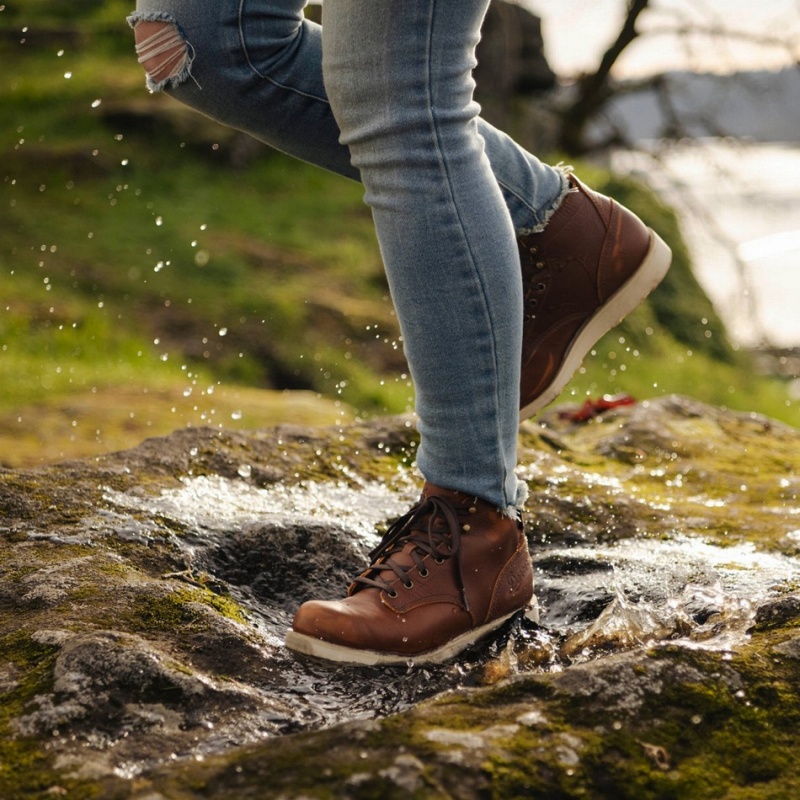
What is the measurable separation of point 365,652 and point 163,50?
0.95 meters

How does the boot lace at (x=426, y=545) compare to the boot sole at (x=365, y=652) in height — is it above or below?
above

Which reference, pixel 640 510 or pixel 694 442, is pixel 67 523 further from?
pixel 694 442

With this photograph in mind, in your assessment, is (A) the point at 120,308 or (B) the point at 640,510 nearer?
(B) the point at 640,510

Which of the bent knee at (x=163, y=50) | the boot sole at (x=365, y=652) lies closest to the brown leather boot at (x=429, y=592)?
the boot sole at (x=365, y=652)

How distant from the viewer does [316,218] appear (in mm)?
9227

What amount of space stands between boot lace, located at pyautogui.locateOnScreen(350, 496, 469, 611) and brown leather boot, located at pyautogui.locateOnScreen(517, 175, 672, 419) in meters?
0.36

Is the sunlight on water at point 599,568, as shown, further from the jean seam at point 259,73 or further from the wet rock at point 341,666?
the jean seam at point 259,73

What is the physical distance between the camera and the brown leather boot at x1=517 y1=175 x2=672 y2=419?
1.87m

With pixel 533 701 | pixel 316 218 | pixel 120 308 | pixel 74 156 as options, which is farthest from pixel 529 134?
pixel 533 701

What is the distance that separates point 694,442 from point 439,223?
5.38 ft

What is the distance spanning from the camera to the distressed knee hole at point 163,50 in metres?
1.59

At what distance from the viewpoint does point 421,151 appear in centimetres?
140

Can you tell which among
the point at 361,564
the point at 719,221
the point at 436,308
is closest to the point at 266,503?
the point at 361,564

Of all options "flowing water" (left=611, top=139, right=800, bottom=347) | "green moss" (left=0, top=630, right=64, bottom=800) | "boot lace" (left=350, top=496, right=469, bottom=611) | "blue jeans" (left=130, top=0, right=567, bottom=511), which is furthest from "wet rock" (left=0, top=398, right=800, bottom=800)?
"flowing water" (left=611, top=139, right=800, bottom=347)
